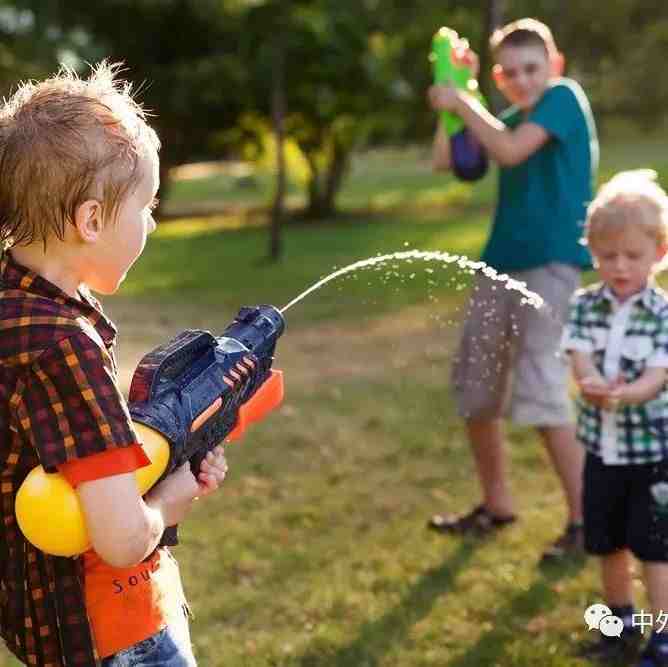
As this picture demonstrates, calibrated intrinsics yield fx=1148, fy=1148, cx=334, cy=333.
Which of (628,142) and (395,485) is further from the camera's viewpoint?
(628,142)

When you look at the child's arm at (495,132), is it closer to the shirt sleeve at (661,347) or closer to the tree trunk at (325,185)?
the shirt sleeve at (661,347)

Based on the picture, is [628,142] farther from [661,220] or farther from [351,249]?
[661,220]

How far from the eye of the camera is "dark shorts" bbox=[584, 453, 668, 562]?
3391 mm

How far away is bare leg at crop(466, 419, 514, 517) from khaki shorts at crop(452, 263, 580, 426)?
0.08 meters

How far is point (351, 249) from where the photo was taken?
16141mm

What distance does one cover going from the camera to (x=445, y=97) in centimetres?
454

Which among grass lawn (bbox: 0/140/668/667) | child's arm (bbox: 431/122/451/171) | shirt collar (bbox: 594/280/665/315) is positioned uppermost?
child's arm (bbox: 431/122/451/171)

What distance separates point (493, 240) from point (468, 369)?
0.53m

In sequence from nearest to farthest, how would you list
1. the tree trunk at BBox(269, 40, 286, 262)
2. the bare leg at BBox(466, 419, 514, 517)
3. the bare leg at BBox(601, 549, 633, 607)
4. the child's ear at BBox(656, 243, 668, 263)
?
1. the child's ear at BBox(656, 243, 668, 263)
2. the bare leg at BBox(601, 549, 633, 607)
3. the bare leg at BBox(466, 419, 514, 517)
4. the tree trunk at BBox(269, 40, 286, 262)

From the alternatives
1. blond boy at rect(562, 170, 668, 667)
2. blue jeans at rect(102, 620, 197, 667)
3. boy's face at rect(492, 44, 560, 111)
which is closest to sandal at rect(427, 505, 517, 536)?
blond boy at rect(562, 170, 668, 667)

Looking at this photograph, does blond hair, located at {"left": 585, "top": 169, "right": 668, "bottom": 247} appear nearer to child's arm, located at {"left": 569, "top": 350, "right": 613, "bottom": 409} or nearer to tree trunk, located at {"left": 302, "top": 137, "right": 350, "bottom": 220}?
child's arm, located at {"left": 569, "top": 350, "right": 613, "bottom": 409}

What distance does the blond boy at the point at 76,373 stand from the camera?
1.70 metres

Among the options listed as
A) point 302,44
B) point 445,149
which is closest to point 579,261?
point 445,149

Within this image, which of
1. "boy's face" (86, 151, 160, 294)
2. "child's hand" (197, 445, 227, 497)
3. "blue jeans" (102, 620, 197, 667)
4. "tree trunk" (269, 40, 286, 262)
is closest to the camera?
"boy's face" (86, 151, 160, 294)
